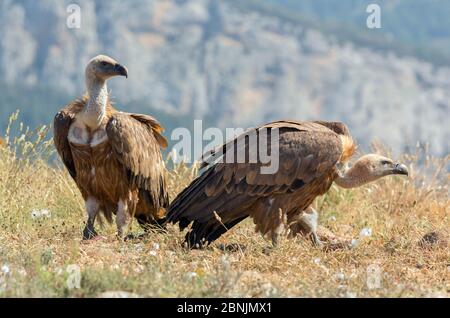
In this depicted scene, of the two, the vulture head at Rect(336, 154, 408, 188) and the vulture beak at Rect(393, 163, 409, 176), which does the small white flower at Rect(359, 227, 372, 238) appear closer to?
the vulture head at Rect(336, 154, 408, 188)

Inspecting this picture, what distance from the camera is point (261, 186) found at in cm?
800

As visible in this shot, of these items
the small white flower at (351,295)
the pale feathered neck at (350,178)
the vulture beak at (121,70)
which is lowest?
the small white flower at (351,295)

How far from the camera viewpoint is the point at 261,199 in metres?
8.08

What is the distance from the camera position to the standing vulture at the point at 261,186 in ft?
26.1

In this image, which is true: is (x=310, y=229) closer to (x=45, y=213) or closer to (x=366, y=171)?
(x=366, y=171)

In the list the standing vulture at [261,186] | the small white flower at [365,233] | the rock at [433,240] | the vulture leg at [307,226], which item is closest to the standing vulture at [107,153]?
the standing vulture at [261,186]

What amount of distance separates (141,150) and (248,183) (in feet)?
4.06

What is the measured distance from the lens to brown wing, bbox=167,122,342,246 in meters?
7.96

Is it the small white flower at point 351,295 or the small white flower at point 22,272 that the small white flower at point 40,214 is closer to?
the small white flower at point 22,272

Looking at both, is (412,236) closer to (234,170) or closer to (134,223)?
(234,170)

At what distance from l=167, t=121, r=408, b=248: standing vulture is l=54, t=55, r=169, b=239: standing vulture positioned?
0.73 metres

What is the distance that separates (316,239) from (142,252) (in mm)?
1756

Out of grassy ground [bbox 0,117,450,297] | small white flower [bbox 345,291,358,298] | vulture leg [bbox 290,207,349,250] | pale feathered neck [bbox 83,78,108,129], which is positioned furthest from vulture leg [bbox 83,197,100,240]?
small white flower [bbox 345,291,358,298]
